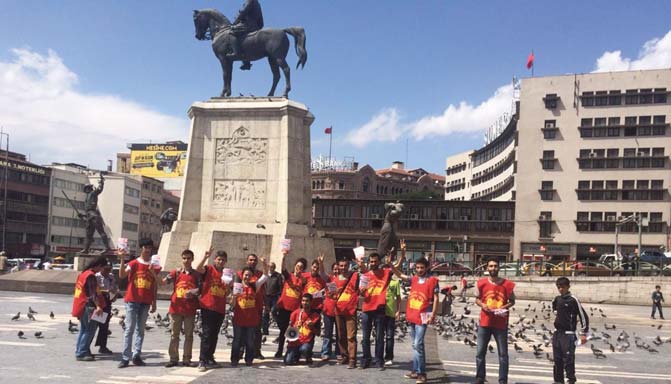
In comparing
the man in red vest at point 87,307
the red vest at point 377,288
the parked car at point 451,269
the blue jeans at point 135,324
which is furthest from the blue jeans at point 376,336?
the parked car at point 451,269

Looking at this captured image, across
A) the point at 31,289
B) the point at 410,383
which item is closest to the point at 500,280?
the point at 410,383

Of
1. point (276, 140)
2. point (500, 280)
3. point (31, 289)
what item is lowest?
point (31, 289)

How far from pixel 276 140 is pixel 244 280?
1368 centimetres

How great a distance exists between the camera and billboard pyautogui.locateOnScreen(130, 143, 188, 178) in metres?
120

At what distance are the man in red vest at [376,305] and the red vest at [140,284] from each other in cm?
321

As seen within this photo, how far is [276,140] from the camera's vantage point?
24.5 metres

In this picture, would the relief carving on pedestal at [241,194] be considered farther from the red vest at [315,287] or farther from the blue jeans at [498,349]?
the blue jeans at [498,349]

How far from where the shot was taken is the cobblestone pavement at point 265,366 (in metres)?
9.65

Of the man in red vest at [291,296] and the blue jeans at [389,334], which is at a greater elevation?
the man in red vest at [291,296]

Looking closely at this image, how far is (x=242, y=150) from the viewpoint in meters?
24.7

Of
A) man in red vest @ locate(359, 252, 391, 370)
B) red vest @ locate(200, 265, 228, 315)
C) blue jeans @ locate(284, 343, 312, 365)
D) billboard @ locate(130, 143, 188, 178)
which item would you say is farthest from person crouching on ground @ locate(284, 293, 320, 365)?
billboard @ locate(130, 143, 188, 178)

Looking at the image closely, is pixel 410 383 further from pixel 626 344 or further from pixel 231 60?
pixel 231 60

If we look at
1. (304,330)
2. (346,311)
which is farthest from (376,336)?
(304,330)

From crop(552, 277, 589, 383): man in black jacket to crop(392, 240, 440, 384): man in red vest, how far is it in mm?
1830
